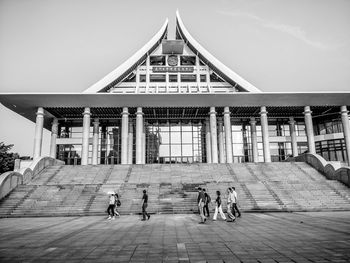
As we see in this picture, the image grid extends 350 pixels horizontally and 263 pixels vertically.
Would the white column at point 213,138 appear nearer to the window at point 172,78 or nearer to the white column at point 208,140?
the white column at point 208,140

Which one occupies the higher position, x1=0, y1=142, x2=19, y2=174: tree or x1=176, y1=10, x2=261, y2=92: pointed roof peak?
x1=176, y1=10, x2=261, y2=92: pointed roof peak

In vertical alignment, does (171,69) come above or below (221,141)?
above

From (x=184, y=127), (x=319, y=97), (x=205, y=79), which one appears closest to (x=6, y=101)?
(x=184, y=127)

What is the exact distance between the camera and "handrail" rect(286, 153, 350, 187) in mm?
17814

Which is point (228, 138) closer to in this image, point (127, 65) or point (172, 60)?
point (172, 60)

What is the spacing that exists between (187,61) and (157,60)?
4.16m

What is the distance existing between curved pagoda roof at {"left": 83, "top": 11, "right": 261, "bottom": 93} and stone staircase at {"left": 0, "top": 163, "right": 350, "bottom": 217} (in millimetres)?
11819

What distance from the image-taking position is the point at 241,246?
651cm

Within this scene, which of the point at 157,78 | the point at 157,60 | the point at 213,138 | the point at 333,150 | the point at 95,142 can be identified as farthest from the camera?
the point at 157,60

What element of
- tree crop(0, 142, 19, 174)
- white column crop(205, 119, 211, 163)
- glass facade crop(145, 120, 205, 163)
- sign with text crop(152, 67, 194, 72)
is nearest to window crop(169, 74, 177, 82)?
sign with text crop(152, 67, 194, 72)

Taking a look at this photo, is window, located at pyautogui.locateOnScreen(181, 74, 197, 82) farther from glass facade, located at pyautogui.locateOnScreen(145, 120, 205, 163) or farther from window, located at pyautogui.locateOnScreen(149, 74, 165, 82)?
glass facade, located at pyautogui.locateOnScreen(145, 120, 205, 163)

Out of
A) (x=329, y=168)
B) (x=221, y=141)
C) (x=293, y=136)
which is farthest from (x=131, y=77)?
(x=329, y=168)

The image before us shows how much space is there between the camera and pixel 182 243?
699cm

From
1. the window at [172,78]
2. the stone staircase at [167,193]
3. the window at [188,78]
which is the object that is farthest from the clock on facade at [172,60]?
the stone staircase at [167,193]
